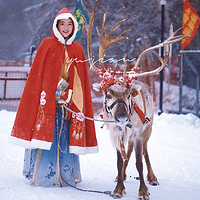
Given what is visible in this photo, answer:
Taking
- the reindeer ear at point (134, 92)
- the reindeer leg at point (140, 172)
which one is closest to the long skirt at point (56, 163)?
the reindeer leg at point (140, 172)

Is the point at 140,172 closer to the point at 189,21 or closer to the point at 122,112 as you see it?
the point at 122,112

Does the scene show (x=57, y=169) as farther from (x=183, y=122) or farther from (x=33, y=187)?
(x=183, y=122)

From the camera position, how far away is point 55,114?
405 cm

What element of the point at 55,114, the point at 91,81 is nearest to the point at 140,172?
the point at 55,114

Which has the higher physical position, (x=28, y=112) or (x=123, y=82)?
(x=123, y=82)

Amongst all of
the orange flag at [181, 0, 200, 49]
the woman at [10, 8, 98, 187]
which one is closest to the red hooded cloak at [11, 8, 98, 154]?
the woman at [10, 8, 98, 187]

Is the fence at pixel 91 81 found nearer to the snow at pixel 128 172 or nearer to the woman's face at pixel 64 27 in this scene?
the snow at pixel 128 172

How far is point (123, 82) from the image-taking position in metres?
3.59

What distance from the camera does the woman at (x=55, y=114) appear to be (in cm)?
388

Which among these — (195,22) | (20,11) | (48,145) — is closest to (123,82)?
(48,145)

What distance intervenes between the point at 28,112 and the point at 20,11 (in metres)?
24.8

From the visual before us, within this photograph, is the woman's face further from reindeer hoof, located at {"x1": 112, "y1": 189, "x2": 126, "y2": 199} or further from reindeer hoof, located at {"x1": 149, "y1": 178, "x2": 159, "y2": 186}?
reindeer hoof, located at {"x1": 149, "y1": 178, "x2": 159, "y2": 186}

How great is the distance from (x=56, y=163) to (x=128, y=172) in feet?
4.70

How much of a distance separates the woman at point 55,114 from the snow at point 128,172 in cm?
24
